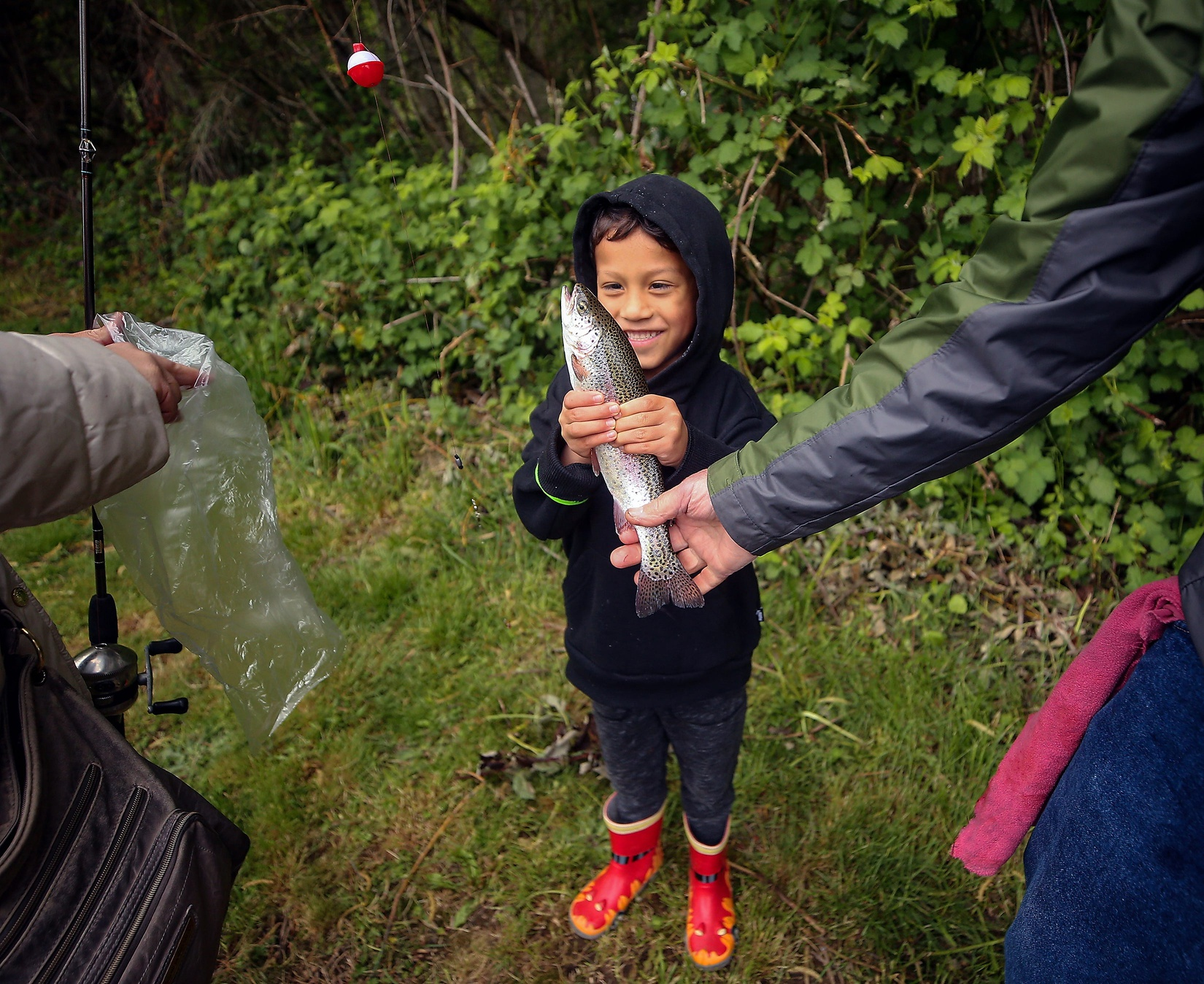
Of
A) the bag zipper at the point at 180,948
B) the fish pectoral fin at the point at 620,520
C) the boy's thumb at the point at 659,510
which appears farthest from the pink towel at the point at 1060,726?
the bag zipper at the point at 180,948

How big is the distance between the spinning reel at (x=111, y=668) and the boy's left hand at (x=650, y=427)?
1143 mm

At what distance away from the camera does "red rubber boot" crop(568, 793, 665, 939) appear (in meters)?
2.42

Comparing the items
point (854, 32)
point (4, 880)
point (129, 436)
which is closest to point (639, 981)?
point (4, 880)

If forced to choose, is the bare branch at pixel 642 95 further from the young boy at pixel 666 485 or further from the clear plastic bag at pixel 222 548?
the clear plastic bag at pixel 222 548

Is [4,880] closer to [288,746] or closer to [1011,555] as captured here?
[288,746]

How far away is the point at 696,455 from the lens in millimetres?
1849

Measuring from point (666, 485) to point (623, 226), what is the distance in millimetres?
636

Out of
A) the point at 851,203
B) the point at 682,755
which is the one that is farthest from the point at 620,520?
the point at 851,203

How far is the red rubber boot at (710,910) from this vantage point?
7.59 feet

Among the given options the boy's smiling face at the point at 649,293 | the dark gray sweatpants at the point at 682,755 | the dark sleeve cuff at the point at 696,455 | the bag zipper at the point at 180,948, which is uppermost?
the boy's smiling face at the point at 649,293

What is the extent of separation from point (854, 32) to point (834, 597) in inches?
96.0

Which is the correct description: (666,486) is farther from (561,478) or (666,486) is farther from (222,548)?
(222,548)

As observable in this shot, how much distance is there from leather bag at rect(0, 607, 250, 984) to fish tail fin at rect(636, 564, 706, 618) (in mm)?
999

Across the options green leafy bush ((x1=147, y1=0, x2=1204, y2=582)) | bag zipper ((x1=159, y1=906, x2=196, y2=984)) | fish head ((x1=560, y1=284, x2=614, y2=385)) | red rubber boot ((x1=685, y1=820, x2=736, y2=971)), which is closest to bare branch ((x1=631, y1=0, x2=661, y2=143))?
green leafy bush ((x1=147, y1=0, x2=1204, y2=582))
